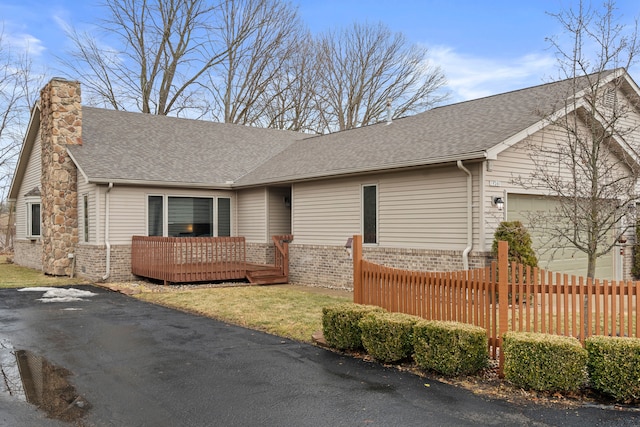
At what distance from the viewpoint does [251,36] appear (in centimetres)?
3406

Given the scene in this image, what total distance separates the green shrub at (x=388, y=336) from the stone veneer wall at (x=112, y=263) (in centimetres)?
1138

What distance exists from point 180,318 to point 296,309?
7.51ft

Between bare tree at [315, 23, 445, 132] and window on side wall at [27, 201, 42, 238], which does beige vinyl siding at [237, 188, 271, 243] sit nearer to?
window on side wall at [27, 201, 42, 238]

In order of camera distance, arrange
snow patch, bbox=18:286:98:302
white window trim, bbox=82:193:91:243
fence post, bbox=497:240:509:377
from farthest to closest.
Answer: white window trim, bbox=82:193:91:243, snow patch, bbox=18:286:98:302, fence post, bbox=497:240:509:377

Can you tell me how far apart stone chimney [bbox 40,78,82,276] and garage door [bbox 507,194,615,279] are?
1383 centimetres

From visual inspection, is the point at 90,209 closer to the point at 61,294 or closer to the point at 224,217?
the point at 61,294

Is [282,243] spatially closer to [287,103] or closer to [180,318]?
[180,318]

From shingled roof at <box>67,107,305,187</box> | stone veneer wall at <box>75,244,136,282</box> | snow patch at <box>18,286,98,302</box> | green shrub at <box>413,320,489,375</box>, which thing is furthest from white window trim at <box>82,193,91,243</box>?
green shrub at <box>413,320,489,375</box>

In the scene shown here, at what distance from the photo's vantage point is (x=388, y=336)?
6.55 meters

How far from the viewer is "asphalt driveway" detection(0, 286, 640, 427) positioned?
472cm

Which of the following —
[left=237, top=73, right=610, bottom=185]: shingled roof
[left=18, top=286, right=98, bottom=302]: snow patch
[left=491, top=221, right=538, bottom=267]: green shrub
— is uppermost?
[left=237, top=73, right=610, bottom=185]: shingled roof

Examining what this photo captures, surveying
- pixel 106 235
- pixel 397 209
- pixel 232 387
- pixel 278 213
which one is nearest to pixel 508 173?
pixel 397 209

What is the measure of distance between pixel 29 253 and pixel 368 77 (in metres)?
23.8

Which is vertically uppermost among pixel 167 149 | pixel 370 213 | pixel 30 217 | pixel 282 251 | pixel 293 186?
pixel 167 149
